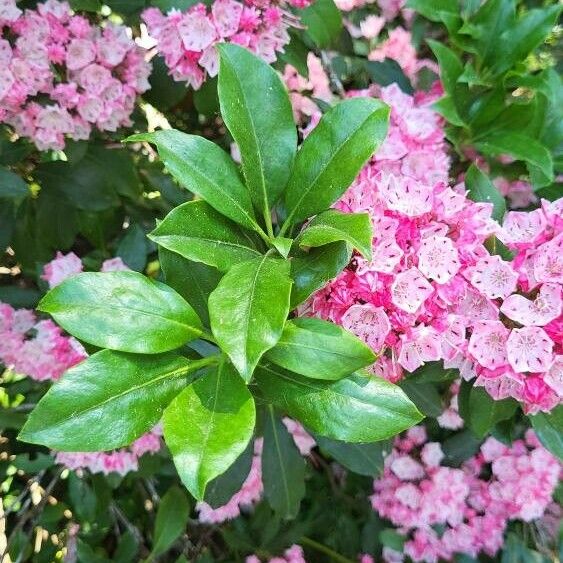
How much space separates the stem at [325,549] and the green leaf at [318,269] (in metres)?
1.22

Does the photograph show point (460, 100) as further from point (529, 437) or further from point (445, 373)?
point (529, 437)

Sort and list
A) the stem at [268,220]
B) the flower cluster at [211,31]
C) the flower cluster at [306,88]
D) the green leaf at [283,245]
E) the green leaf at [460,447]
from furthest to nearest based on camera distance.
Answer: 1. the green leaf at [460,447]
2. the flower cluster at [306,88]
3. the flower cluster at [211,31]
4. the stem at [268,220]
5. the green leaf at [283,245]

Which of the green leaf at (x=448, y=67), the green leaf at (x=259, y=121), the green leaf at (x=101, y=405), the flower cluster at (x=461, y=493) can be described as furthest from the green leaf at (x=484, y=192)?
the flower cluster at (x=461, y=493)

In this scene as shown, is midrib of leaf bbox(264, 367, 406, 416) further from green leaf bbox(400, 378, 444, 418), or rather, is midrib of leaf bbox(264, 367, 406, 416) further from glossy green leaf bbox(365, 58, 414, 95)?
glossy green leaf bbox(365, 58, 414, 95)

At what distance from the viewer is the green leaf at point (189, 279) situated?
0.93 metres

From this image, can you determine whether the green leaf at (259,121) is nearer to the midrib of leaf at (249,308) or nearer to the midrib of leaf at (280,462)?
the midrib of leaf at (249,308)

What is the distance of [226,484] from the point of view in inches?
51.4

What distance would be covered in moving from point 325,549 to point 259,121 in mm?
1352

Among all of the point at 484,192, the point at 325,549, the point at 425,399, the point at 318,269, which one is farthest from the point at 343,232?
the point at 325,549

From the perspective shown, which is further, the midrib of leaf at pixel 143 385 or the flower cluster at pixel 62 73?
the flower cluster at pixel 62 73

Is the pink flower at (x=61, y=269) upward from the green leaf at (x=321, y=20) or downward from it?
downward

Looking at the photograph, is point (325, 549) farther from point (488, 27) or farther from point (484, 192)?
point (488, 27)

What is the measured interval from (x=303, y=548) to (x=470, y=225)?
1.34 meters

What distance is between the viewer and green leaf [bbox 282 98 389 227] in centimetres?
83
